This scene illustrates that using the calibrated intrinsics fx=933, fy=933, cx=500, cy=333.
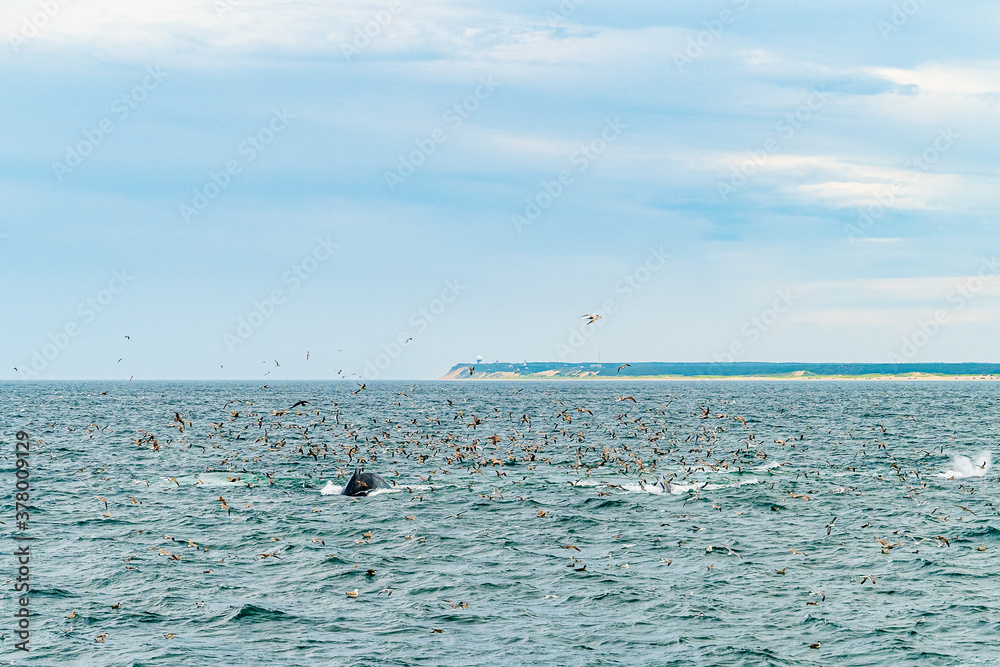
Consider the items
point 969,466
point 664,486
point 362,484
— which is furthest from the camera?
point 969,466

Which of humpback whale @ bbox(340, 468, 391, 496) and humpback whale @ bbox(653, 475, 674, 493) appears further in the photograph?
humpback whale @ bbox(653, 475, 674, 493)

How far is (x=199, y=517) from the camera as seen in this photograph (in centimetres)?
4222

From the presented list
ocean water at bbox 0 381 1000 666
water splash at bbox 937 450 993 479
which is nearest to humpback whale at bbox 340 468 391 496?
ocean water at bbox 0 381 1000 666

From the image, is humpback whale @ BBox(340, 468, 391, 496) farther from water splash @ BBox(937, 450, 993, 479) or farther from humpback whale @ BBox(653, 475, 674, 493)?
water splash @ BBox(937, 450, 993, 479)

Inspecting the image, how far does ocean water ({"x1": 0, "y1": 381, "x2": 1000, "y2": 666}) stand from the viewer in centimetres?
2417

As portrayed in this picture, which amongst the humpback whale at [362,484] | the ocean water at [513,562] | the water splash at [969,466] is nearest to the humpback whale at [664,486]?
the ocean water at [513,562]

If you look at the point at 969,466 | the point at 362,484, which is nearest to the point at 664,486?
the point at 362,484

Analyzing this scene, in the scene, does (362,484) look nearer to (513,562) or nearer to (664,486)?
(664,486)

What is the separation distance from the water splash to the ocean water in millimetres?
250

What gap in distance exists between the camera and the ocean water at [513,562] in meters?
24.2

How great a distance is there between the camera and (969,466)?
6059cm

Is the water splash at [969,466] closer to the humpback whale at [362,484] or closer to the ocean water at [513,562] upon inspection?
the ocean water at [513,562]

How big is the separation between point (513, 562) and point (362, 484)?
18.4 m

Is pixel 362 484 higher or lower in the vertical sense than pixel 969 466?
higher
